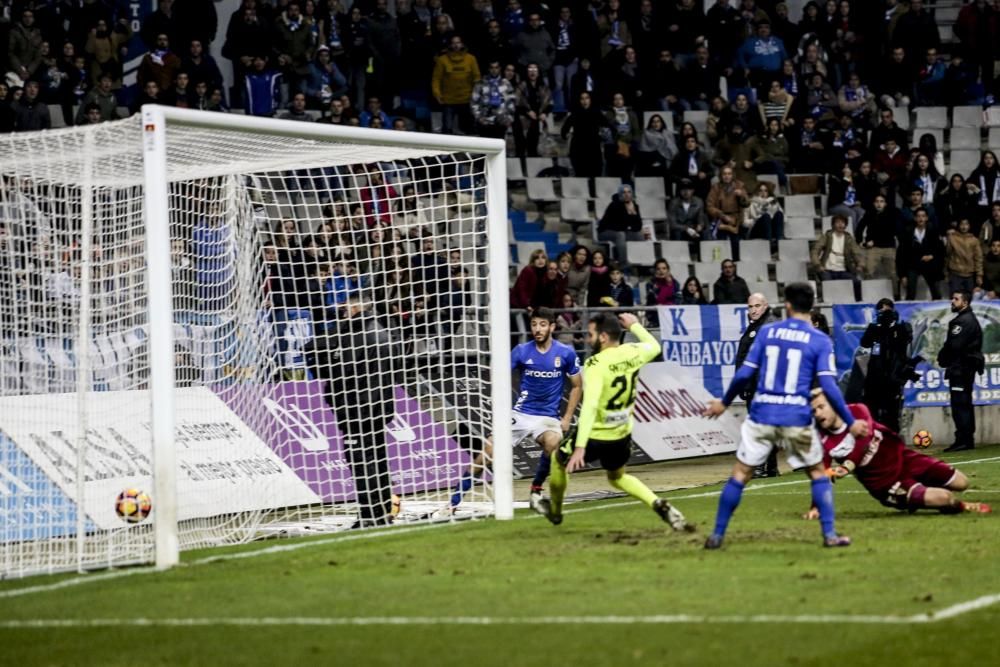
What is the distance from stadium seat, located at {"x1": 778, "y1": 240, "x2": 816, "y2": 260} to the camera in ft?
88.0

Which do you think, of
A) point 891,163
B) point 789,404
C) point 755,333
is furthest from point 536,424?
point 891,163

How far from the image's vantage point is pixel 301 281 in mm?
16859

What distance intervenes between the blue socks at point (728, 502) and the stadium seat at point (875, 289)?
14.8 m

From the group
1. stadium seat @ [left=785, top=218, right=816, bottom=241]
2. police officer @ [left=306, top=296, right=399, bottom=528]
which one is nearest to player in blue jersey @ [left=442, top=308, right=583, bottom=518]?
police officer @ [left=306, top=296, right=399, bottom=528]

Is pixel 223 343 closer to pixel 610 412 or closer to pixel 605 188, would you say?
pixel 610 412

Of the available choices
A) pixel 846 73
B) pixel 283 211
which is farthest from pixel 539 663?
pixel 846 73

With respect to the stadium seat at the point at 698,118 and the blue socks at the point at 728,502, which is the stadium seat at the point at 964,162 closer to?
the stadium seat at the point at 698,118

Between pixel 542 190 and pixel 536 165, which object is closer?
pixel 542 190

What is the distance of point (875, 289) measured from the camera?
1025 inches

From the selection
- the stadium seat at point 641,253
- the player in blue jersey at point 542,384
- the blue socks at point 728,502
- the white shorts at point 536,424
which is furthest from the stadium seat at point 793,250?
the blue socks at point 728,502

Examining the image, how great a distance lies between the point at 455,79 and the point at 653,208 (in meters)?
3.97

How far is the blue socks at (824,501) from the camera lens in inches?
459

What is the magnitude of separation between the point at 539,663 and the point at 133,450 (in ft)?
25.7

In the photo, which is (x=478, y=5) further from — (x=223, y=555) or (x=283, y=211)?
(x=223, y=555)
